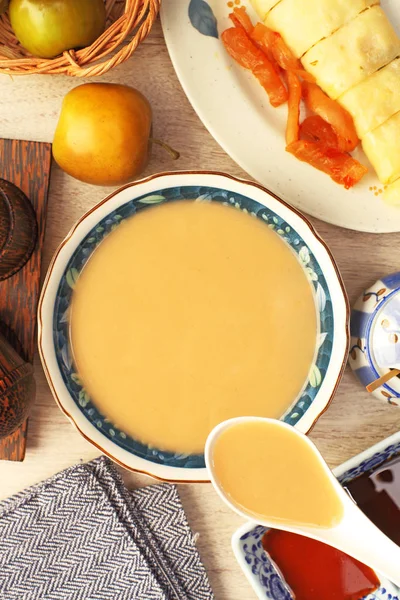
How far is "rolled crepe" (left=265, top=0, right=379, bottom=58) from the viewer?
44.4 inches

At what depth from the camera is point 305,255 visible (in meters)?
1.09

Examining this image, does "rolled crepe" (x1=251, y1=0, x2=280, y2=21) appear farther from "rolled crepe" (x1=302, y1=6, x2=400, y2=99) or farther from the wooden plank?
the wooden plank

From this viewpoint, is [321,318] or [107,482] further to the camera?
[107,482]

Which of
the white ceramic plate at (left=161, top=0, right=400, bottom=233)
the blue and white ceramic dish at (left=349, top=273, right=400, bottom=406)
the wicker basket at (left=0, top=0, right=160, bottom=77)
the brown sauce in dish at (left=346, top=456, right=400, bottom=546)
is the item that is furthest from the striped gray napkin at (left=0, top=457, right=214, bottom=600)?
the wicker basket at (left=0, top=0, right=160, bottom=77)

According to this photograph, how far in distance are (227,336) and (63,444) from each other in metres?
0.41

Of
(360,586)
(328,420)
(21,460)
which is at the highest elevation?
(328,420)

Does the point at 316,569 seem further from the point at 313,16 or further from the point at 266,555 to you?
the point at 313,16

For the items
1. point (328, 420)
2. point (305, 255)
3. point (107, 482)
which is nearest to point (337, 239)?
point (305, 255)

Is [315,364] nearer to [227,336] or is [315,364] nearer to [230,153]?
[227,336]

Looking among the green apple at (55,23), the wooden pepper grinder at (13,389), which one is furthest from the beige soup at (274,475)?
the green apple at (55,23)

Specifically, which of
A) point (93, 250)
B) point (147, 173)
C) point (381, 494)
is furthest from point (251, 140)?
point (381, 494)

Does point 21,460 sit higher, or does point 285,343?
point 285,343

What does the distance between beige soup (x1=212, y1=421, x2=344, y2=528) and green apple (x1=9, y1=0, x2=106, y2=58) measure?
706 millimetres

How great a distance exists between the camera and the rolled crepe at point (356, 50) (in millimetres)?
1139
